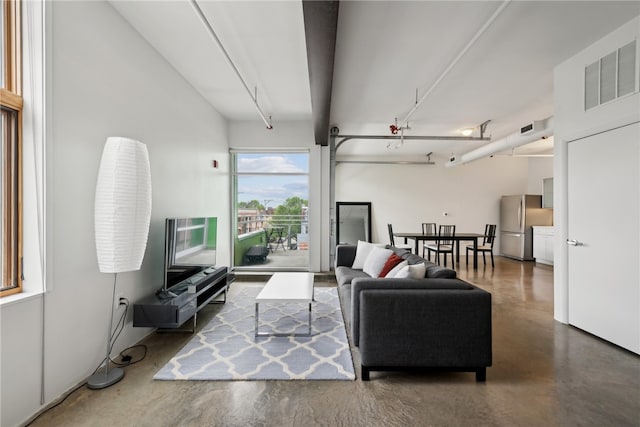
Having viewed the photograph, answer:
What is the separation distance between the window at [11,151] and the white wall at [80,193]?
0.47 ft

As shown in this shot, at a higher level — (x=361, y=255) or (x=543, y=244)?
(x=361, y=255)

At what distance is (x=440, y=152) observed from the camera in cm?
795

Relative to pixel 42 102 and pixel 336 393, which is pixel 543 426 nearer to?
pixel 336 393

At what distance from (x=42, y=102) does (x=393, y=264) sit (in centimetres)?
324

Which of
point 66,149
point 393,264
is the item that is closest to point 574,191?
point 393,264

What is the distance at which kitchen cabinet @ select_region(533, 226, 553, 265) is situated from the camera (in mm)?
6766

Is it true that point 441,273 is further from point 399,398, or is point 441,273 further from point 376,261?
point 376,261

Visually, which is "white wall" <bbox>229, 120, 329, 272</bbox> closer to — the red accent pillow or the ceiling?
the ceiling

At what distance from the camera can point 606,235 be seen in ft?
9.11

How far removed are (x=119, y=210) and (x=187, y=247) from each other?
4.50 feet

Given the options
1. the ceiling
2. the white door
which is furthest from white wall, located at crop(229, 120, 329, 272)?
the white door

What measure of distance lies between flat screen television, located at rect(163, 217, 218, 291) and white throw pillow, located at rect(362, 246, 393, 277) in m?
2.15

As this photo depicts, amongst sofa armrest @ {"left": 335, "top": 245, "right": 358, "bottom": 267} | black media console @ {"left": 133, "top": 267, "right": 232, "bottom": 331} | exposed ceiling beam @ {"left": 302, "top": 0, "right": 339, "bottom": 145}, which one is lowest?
black media console @ {"left": 133, "top": 267, "right": 232, "bottom": 331}

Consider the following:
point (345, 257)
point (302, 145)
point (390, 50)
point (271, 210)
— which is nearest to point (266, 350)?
point (345, 257)
